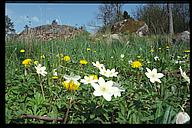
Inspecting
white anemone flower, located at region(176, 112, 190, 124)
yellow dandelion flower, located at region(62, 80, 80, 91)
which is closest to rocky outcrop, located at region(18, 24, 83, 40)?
yellow dandelion flower, located at region(62, 80, 80, 91)

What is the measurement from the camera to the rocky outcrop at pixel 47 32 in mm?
3046

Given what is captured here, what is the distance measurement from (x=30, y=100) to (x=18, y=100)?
52mm

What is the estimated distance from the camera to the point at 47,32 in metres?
3.58

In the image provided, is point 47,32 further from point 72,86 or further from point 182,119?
point 182,119

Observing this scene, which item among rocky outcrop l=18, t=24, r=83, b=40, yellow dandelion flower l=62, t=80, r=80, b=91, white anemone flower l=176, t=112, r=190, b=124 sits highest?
rocky outcrop l=18, t=24, r=83, b=40

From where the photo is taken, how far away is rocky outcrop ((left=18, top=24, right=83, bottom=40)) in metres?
3.05

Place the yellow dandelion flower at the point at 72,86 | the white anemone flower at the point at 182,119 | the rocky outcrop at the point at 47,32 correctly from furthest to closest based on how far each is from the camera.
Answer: the rocky outcrop at the point at 47,32, the yellow dandelion flower at the point at 72,86, the white anemone flower at the point at 182,119

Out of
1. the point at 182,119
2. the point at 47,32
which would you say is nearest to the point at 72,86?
the point at 182,119

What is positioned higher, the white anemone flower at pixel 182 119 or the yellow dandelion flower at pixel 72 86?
the yellow dandelion flower at pixel 72 86

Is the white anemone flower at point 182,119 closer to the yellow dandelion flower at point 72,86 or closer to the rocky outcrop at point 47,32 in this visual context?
the yellow dandelion flower at point 72,86

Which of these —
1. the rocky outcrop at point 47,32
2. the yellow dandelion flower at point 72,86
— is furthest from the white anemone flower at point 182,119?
the rocky outcrop at point 47,32

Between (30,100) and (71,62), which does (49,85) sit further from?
(71,62)

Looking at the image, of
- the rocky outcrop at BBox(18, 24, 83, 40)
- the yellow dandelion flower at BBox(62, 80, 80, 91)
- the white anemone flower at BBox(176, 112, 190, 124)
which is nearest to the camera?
the white anemone flower at BBox(176, 112, 190, 124)

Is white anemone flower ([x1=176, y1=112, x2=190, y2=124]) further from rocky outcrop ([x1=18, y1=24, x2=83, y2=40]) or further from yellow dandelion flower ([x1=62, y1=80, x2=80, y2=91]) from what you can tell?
rocky outcrop ([x1=18, y1=24, x2=83, y2=40])
